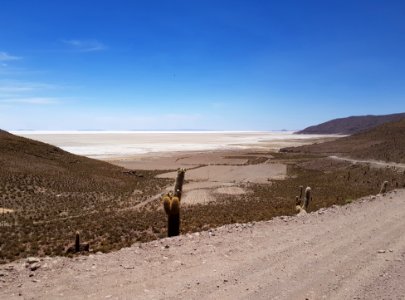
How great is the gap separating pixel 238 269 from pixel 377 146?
61629 mm

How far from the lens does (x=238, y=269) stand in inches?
386

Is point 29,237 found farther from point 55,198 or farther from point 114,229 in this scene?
point 55,198

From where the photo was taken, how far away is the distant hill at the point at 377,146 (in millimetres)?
55888

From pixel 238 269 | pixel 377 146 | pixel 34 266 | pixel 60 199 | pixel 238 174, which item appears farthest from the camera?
pixel 377 146

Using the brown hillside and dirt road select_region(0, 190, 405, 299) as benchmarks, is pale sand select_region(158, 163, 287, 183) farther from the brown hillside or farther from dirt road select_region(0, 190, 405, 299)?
dirt road select_region(0, 190, 405, 299)

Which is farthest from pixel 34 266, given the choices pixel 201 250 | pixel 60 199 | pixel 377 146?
pixel 377 146

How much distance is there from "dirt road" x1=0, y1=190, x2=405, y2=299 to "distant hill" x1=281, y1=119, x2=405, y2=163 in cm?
4287

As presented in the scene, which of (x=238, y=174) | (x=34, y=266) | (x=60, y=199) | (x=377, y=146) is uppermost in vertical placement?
(x=377, y=146)

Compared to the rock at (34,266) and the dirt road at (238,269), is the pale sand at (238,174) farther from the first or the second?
the rock at (34,266)

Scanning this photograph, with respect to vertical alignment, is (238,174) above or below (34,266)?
below

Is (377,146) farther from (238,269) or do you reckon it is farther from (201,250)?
(238,269)

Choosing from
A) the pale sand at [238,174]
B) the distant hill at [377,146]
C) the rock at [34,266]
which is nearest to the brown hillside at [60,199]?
the rock at [34,266]

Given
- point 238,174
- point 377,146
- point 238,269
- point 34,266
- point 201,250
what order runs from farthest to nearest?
point 377,146 → point 238,174 → point 201,250 → point 34,266 → point 238,269

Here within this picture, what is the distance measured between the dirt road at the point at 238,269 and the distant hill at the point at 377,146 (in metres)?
42.9
